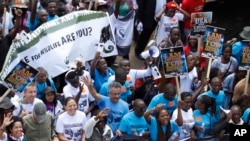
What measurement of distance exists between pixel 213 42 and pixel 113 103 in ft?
6.94

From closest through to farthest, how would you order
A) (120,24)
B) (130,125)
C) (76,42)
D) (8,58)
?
(130,125)
(8,58)
(76,42)
(120,24)

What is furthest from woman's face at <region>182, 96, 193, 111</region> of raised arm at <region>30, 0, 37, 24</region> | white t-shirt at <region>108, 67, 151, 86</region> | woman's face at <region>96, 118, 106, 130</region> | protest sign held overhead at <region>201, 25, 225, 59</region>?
raised arm at <region>30, 0, 37, 24</region>

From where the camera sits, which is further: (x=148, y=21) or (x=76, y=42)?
(x=148, y=21)

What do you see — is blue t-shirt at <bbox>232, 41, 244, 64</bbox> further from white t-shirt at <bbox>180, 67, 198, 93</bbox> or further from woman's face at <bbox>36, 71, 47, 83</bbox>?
woman's face at <bbox>36, 71, 47, 83</bbox>

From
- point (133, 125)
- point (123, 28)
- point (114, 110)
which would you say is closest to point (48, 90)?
point (114, 110)

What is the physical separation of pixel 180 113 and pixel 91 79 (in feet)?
5.05

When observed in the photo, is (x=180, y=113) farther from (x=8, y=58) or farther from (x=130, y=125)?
(x=8, y=58)

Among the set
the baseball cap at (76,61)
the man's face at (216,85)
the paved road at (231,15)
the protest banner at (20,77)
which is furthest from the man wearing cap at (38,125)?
the paved road at (231,15)

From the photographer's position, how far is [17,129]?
9.27 m

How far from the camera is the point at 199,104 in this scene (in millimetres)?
10328

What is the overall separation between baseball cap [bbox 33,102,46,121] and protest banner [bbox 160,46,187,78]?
1.98m

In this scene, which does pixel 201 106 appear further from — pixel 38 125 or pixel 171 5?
pixel 171 5

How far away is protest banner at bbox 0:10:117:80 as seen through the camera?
11273 mm

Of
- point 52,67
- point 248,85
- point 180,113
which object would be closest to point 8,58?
point 52,67
